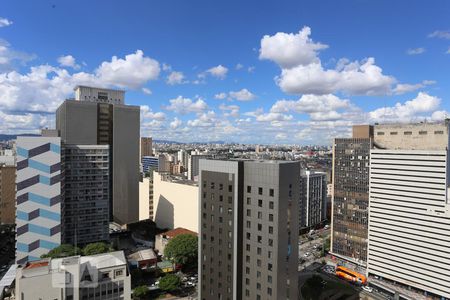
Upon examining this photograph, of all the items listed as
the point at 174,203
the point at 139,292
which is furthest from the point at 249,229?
the point at 174,203

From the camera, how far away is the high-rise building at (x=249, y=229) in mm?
31516

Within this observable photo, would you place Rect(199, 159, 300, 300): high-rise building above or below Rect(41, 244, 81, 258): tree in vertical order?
above

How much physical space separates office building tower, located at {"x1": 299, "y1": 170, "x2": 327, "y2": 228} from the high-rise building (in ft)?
209

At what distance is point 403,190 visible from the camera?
58594 millimetres

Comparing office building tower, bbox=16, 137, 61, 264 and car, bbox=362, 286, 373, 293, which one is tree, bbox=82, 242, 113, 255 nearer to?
office building tower, bbox=16, 137, 61, 264

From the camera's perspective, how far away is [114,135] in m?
82.7

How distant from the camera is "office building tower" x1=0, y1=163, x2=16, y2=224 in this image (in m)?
86.4

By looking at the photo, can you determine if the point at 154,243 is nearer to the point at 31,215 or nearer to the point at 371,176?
the point at 31,215

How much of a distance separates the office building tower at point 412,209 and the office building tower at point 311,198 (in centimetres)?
3222

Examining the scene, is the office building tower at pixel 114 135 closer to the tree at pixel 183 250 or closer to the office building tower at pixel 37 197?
the office building tower at pixel 37 197

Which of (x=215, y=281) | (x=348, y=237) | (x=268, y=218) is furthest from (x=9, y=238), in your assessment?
(x=348, y=237)

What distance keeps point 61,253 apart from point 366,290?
60022 mm

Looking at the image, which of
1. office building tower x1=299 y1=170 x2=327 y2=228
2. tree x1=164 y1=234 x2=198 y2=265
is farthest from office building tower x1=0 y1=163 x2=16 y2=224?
office building tower x1=299 y1=170 x2=327 y2=228

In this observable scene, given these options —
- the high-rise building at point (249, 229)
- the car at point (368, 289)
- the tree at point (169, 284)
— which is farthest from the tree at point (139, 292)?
the car at point (368, 289)
